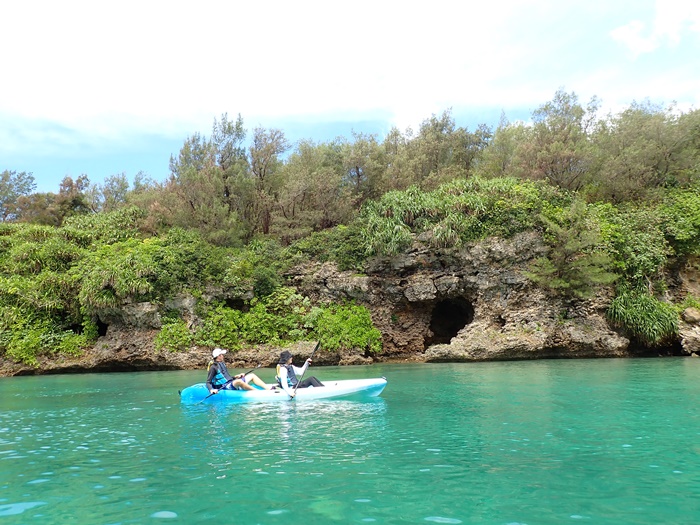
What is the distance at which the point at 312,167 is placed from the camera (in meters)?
31.0

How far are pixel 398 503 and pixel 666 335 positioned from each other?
70.9ft

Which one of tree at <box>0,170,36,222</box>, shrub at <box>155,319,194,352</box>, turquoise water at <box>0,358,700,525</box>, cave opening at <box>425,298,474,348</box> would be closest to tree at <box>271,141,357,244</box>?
cave opening at <box>425,298,474,348</box>

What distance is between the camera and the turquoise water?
4488 millimetres

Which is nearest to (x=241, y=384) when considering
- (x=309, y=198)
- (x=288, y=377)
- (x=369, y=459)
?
(x=288, y=377)

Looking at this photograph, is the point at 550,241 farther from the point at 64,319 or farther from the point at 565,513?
the point at 64,319

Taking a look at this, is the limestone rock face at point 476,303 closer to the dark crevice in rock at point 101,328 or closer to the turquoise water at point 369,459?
the dark crevice in rock at point 101,328

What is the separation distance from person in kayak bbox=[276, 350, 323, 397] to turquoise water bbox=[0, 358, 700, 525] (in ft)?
2.10

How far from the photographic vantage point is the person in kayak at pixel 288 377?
38.2 ft

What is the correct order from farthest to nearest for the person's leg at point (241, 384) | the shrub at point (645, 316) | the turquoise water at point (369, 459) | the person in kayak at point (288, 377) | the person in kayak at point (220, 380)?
1. the shrub at point (645, 316)
2. the person's leg at point (241, 384)
3. the person in kayak at point (220, 380)
4. the person in kayak at point (288, 377)
5. the turquoise water at point (369, 459)

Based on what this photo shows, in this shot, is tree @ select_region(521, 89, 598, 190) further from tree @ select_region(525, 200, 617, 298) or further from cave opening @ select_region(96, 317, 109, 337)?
cave opening @ select_region(96, 317, 109, 337)

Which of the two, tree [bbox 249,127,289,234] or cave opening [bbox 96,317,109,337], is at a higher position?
tree [bbox 249,127,289,234]

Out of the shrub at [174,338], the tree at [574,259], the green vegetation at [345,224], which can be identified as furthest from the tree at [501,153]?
the shrub at [174,338]

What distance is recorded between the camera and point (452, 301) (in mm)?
26484

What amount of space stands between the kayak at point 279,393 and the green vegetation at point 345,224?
1027 cm
